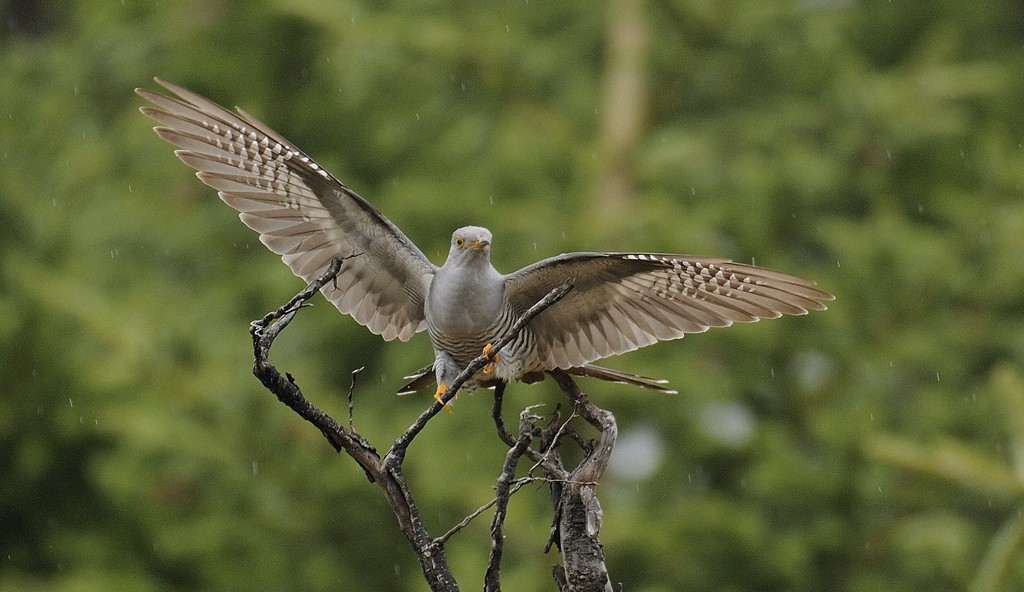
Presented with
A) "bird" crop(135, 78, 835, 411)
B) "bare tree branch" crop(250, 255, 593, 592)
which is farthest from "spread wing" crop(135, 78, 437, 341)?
"bare tree branch" crop(250, 255, 593, 592)

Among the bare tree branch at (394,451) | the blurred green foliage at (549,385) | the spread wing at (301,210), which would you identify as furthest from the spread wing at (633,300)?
the blurred green foliage at (549,385)

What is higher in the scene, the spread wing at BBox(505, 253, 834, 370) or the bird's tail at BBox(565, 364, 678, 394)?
the spread wing at BBox(505, 253, 834, 370)

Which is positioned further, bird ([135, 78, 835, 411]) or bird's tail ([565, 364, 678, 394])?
bird's tail ([565, 364, 678, 394])

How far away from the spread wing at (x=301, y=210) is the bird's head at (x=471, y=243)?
0.20 metres

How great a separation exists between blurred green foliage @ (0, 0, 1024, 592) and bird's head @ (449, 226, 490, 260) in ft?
11.4

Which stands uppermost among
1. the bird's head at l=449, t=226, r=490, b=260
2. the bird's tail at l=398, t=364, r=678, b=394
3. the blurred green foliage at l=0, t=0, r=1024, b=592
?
the bird's head at l=449, t=226, r=490, b=260

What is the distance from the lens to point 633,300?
3.17 m

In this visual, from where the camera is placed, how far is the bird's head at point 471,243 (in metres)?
3.10

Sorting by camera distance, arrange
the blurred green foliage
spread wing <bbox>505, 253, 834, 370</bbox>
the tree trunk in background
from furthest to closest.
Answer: the tree trunk in background, the blurred green foliage, spread wing <bbox>505, 253, 834, 370</bbox>

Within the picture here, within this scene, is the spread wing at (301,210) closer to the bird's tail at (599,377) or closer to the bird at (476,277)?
the bird at (476,277)

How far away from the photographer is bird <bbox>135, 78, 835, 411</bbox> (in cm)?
300

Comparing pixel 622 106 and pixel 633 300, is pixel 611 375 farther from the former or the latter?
pixel 622 106

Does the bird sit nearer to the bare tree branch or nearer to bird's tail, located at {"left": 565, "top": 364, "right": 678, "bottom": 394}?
bird's tail, located at {"left": 565, "top": 364, "right": 678, "bottom": 394}

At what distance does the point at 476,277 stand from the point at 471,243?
0.29ft
